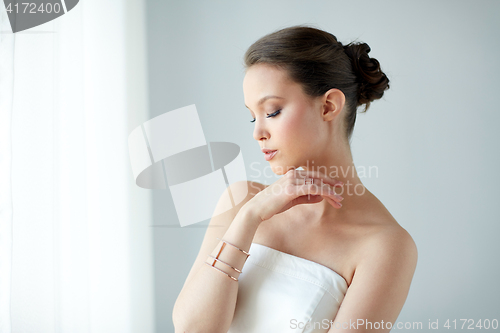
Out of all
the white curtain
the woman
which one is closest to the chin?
the woman

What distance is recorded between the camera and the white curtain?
0.97m

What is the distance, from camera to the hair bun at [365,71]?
3.54 ft

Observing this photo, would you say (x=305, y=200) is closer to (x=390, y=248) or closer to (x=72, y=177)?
(x=390, y=248)

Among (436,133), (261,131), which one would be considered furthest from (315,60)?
(436,133)

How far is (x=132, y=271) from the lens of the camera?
1689mm

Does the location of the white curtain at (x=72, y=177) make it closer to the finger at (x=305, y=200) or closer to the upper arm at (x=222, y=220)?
the upper arm at (x=222, y=220)

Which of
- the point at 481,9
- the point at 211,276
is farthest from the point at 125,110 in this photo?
the point at 481,9

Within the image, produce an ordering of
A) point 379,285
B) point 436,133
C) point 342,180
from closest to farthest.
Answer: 1. point 379,285
2. point 342,180
3. point 436,133

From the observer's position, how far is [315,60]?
1.00 meters

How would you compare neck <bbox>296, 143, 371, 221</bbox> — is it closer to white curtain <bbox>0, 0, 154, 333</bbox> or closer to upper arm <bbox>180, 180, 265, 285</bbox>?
upper arm <bbox>180, 180, 265, 285</bbox>

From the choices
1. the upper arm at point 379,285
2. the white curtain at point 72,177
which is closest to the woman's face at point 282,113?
the upper arm at point 379,285

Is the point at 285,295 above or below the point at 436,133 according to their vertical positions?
below

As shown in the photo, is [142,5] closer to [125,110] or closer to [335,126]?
[125,110]

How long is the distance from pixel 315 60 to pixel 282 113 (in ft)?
0.55
